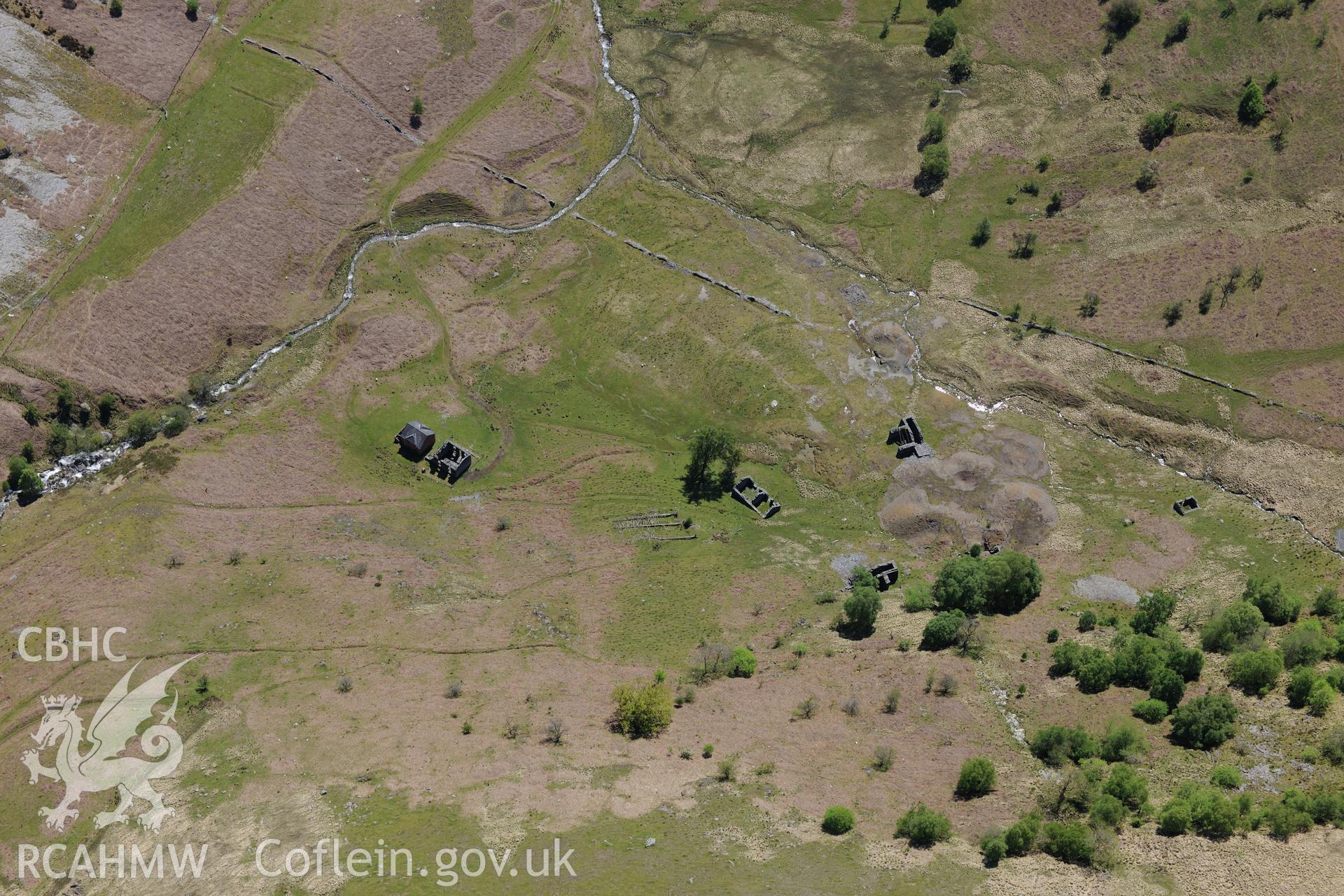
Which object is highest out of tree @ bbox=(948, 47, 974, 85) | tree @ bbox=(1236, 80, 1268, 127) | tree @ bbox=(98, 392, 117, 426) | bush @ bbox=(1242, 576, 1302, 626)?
tree @ bbox=(948, 47, 974, 85)

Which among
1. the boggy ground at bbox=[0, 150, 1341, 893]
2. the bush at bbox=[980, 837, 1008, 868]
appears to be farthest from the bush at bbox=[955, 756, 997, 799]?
the bush at bbox=[980, 837, 1008, 868]

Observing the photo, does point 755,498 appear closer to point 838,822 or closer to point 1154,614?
point 1154,614

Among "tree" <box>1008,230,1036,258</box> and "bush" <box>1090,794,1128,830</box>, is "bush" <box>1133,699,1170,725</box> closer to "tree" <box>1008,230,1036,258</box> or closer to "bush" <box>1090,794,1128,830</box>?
"bush" <box>1090,794,1128,830</box>

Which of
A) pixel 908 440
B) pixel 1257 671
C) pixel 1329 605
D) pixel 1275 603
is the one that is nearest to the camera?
pixel 1257 671

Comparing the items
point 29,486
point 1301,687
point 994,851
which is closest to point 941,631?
point 994,851

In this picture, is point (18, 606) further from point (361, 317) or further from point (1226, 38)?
point (1226, 38)

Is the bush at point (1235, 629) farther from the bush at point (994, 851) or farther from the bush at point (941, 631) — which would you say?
the bush at point (994, 851)
